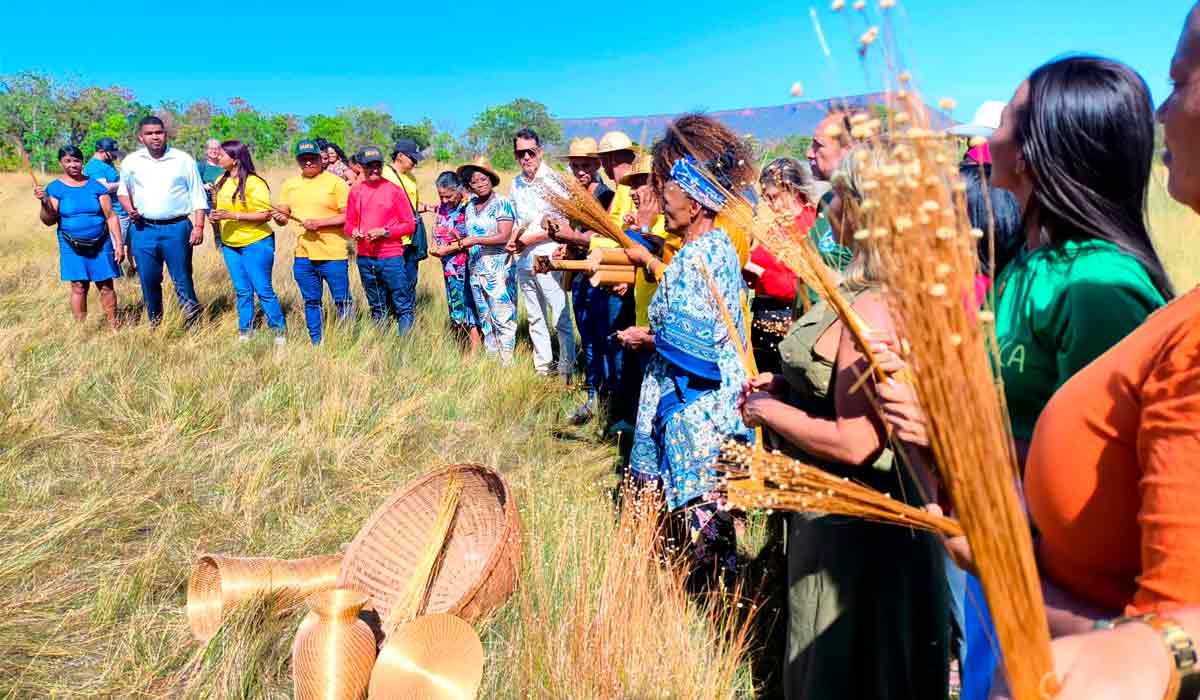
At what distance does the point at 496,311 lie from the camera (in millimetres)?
6379

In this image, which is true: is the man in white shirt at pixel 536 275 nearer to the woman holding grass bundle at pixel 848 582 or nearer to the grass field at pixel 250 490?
the grass field at pixel 250 490

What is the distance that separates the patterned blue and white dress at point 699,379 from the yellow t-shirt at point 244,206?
506 centimetres

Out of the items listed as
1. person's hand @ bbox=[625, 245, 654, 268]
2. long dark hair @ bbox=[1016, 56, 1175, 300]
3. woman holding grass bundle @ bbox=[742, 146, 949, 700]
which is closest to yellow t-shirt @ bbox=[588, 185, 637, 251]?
person's hand @ bbox=[625, 245, 654, 268]

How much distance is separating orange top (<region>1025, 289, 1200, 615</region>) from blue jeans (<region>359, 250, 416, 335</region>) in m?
6.01

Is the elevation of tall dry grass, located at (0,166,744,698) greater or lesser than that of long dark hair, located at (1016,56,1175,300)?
lesser

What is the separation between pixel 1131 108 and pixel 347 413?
4.10m

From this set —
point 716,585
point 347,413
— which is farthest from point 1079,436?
point 347,413

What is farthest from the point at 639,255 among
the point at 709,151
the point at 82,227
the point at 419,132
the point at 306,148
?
the point at 419,132

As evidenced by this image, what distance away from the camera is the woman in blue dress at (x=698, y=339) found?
2.76 meters

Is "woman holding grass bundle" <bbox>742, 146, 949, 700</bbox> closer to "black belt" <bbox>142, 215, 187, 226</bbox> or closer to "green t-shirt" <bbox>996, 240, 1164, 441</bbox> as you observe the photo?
"green t-shirt" <bbox>996, 240, 1164, 441</bbox>

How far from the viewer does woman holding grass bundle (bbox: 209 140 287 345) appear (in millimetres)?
6656

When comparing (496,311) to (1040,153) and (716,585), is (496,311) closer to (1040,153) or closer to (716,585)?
(716,585)

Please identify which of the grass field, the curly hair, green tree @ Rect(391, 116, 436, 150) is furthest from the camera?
green tree @ Rect(391, 116, 436, 150)

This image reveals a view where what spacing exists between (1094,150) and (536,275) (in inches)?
202
